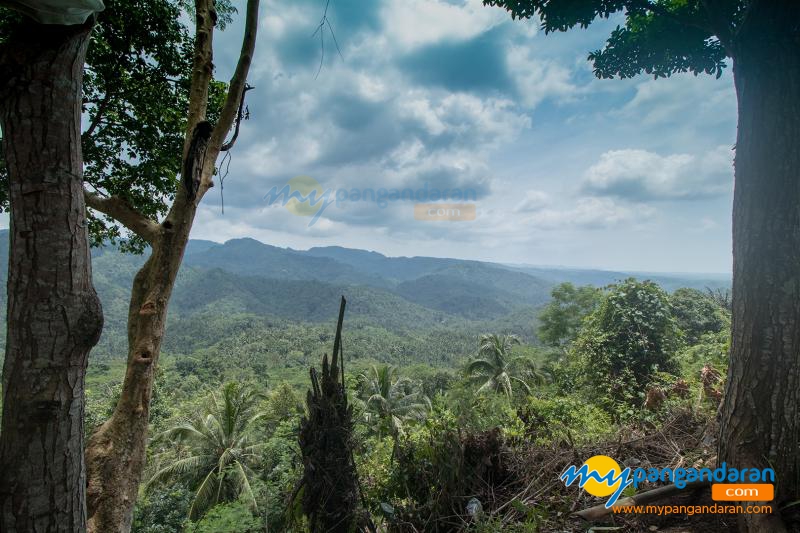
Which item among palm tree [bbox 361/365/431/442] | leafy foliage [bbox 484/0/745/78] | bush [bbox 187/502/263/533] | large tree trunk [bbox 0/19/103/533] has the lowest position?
palm tree [bbox 361/365/431/442]

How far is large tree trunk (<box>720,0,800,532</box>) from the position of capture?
1.94 metres

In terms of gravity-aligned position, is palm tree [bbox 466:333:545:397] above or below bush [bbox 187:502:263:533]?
below

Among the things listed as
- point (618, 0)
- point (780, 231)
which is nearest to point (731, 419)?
point (780, 231)

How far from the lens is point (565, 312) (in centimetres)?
2192

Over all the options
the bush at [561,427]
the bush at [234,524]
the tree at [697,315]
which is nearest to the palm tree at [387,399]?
the tree at [697,315]

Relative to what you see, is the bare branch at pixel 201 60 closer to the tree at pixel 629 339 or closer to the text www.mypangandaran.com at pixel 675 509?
the text www.mypangandaran.com at pixel 675 509

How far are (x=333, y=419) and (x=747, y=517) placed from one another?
2446mm

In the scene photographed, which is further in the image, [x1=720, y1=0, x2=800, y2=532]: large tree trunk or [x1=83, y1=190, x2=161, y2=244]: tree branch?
[x1=83, y1=190, x2=161, y2=244]: tree branch

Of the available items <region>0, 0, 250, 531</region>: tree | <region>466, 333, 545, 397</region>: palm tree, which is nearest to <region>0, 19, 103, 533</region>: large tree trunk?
<region>0, 0, 250, 531</region>: tree

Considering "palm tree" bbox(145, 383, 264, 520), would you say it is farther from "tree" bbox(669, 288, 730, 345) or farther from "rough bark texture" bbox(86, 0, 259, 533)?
"tree" bbox(669, 288, 730, 345)

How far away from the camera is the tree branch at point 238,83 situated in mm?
2371

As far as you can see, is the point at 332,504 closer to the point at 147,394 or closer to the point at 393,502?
the point at 393,502

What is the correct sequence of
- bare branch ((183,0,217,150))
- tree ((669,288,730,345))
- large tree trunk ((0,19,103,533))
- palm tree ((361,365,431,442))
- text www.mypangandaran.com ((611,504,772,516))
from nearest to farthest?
large tree trunk ((0,19,103,533)), text www.mypangandaran.com ((611,504,772,516)), bare branch ((183,0,217,150)), tree ((669,288,730,345)), palm tree ((361,365,431,442))

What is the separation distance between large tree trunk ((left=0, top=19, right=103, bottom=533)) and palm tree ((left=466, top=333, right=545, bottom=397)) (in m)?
21.5
